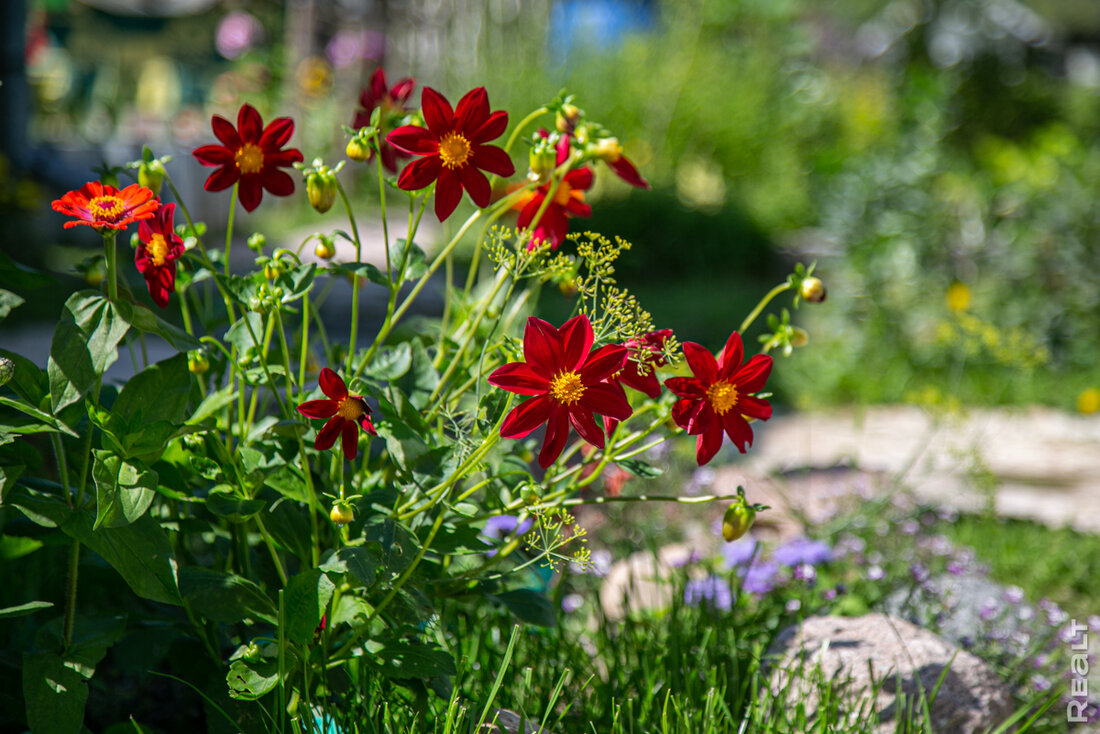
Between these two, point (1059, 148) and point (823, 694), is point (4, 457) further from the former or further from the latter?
point (1059, 148)

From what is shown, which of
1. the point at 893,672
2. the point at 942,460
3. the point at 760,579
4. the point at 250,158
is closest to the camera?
the point at 250,158

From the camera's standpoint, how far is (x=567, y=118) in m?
1.15

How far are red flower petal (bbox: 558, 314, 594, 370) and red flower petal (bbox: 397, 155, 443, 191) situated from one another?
26 centimetres

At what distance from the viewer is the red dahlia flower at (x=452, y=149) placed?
3.51 feet

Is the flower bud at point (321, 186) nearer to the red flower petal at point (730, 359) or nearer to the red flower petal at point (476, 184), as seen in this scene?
the red flower petal at point (476, 184)

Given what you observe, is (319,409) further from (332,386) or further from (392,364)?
(392,364)

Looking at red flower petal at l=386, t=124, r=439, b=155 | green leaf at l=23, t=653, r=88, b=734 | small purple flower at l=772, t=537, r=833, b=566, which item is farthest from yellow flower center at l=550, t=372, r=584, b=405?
small purple flower at l=772, t=537, r=833, b=566

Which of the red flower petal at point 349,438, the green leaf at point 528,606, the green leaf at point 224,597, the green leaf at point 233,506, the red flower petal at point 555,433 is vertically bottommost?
the green leaf at point 528,606

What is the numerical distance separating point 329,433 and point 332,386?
0.05 metres

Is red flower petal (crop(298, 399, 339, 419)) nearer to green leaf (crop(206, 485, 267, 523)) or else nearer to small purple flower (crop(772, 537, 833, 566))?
green leaf (crop(206, 485, 267, 523))

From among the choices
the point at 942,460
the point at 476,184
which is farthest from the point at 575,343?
the point at 942,460

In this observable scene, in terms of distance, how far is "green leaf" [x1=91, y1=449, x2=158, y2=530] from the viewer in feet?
3.13

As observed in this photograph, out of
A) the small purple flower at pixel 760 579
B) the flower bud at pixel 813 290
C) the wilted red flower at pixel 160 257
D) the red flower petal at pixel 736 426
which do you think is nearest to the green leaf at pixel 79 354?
the wilted red flower at pixel 160 257

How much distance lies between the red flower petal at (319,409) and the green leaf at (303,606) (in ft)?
0.64
